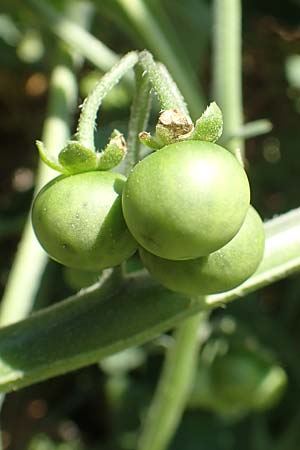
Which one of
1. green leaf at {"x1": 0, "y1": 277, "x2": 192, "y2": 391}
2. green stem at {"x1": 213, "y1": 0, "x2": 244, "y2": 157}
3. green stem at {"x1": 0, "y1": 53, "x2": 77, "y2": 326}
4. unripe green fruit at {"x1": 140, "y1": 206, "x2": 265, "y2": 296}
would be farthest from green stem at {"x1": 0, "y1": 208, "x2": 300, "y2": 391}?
green stem at {"x1": 213, "y1": 0, "x2": 244, "y2": 157}

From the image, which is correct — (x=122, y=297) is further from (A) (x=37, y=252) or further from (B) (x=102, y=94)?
(A) (x=37, y=252)

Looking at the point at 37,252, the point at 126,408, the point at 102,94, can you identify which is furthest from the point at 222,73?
the point at 126,408

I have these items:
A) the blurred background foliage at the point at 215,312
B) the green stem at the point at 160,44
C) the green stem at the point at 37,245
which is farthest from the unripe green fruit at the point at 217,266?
the blurred background foliage at the point at 215,312

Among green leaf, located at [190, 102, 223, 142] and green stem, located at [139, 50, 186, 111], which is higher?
green stem, located at [139, 50, 186, 111]

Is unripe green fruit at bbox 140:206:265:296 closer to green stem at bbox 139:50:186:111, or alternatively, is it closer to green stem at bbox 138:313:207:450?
green stem at bbox 139:50:186:111

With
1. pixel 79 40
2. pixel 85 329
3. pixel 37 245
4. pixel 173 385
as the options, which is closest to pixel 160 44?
pixel 79 40

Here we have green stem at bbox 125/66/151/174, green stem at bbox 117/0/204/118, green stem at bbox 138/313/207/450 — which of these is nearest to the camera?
green stem at bbox 125/66/151/174

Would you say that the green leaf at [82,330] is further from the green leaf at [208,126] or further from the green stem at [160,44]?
the green stem at [160,44]

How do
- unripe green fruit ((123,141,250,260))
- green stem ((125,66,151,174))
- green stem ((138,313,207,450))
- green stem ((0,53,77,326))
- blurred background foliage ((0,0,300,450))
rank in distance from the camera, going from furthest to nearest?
blurred background foliage ((0,0,300,450))
green stem ((138,313,207,450))
green stem ((0,53,77,326))
green stem ((125,66,151,174))
unripe green fruit ((123,141,250,260))
